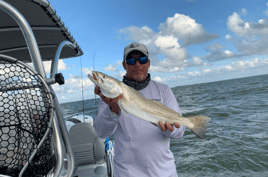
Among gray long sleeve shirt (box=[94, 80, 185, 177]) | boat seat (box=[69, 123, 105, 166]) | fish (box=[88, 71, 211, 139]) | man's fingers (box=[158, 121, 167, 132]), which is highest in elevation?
fish (box=[88, 71, 211, 139])

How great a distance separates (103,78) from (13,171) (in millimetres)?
1318

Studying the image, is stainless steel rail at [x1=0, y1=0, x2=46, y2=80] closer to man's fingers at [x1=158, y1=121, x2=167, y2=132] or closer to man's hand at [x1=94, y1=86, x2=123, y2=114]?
man's hand at [x1=94, y1=86, x2=123, y2=114]

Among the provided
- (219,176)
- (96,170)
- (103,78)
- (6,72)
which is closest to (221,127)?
(219,176)

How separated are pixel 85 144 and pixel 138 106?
8.42ft

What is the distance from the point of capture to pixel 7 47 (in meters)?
3.79

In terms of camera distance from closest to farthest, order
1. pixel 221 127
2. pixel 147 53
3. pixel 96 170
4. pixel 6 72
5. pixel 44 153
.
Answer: pixel 44 153 < pixel 6 72 < pixel 147 53 < pixel 96 170 < pixel 221 127

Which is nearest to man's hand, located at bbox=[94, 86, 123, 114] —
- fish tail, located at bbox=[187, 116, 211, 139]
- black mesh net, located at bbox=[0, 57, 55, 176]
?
black mesh net, located at bbox=[0, 57, 55, 176]

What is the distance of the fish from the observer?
2035 millimetres

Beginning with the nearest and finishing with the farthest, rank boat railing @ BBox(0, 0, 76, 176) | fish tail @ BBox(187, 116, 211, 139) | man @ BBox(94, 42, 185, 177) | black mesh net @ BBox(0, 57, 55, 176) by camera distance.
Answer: boat railing @ BBox(0, 0, 76, 176)
black mesh net @ BBox(0, 57, 55, 176)
man @ BBox(94, 42, 185, 177)
fish tail @ BBox(187, 116, 211, 139)

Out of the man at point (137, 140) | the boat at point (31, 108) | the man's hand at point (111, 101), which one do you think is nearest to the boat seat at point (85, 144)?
the boat at point (31, 108)

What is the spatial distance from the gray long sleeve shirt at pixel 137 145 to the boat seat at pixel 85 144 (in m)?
1.89

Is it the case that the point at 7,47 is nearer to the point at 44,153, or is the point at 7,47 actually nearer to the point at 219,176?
the point at 44,153

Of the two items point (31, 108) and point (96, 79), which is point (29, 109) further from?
point (96, 79)

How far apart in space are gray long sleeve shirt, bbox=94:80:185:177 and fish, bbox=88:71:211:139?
0.62 ft
